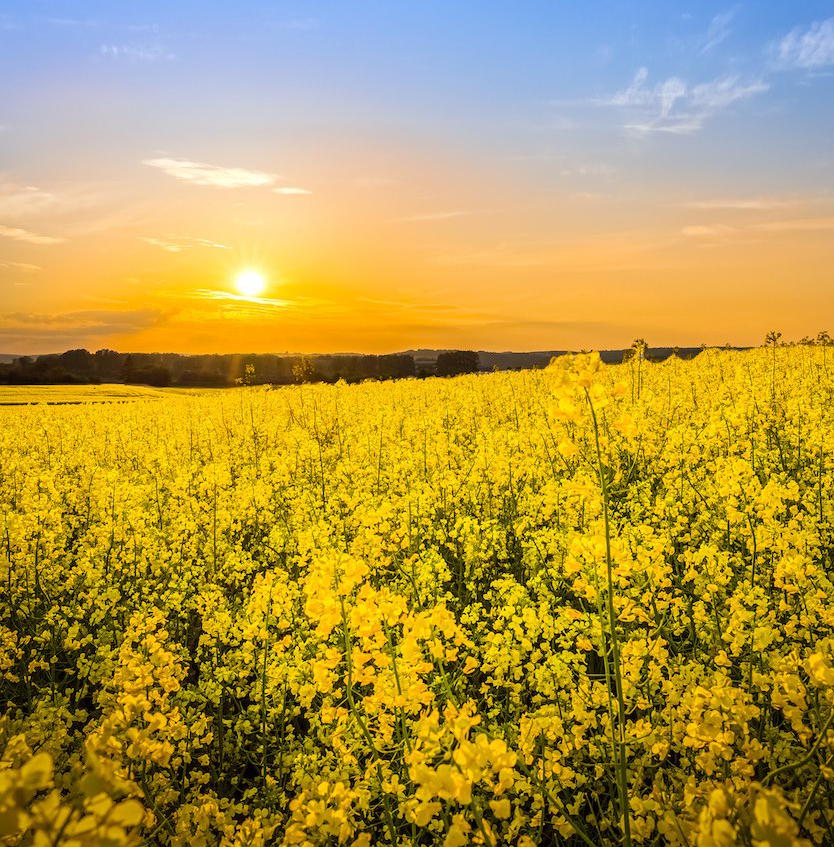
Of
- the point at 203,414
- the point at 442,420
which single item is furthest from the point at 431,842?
the point at 203,414

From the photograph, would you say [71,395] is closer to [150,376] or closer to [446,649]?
[150,376]

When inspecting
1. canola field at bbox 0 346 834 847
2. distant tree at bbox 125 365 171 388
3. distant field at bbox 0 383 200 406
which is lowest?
canola field at bbox 0 346 834 847

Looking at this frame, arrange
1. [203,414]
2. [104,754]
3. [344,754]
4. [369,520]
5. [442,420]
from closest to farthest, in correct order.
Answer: [104,754] → [344,754] → [369,520] → [442,420] → [203,414]

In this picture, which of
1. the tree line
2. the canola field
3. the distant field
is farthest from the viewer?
the tree line

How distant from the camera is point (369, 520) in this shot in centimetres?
382

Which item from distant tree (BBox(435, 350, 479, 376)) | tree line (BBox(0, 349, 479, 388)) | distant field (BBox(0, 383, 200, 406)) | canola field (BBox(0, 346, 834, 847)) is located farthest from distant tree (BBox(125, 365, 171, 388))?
canola field (BBox(0, 346, 834, 847))

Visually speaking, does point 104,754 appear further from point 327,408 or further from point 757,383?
point 327,408

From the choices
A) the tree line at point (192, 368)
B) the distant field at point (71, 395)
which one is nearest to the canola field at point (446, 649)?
the distant field at point (71, 395)

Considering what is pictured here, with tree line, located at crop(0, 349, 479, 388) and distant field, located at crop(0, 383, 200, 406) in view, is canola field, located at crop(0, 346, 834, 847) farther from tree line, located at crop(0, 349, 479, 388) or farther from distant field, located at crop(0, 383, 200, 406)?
tree line, located at crop(0, 349, 479, 388)

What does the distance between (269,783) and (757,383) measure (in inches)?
355

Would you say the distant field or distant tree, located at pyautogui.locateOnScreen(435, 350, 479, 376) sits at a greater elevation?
distant tree, located at pyautogui.locateOnScreen(435, 350, 479, 376)

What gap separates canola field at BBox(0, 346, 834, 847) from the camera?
84.6 inches

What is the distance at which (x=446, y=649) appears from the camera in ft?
9.64

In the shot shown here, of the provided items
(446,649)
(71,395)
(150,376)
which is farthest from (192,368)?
(446,649)
